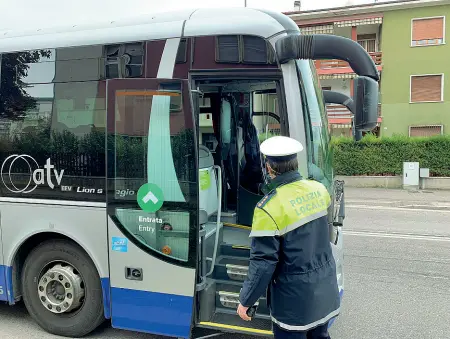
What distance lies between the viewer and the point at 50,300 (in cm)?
417

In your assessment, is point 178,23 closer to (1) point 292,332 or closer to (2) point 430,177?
(1) point 292,332

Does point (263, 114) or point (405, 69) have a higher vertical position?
point (405, 69)

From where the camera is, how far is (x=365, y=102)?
3.34m

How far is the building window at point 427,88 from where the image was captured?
2473cm

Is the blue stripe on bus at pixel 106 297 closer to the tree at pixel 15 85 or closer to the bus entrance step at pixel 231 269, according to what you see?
the bus entrance step at pixel 231 269

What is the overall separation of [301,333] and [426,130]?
25682mm

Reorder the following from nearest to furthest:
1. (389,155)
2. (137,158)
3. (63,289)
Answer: (137,158) < (63,289) < (389,155)

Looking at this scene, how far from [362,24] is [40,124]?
25.3 metres

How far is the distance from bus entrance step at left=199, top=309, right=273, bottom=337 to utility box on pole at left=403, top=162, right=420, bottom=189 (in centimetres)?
1648

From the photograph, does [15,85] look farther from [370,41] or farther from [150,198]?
[370,41]

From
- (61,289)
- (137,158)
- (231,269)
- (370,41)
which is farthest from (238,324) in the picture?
(370,41)

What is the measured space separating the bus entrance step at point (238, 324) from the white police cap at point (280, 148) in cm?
171

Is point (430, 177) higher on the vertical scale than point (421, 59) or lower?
lower

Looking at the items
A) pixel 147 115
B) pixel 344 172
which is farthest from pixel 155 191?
pixel 344 172
